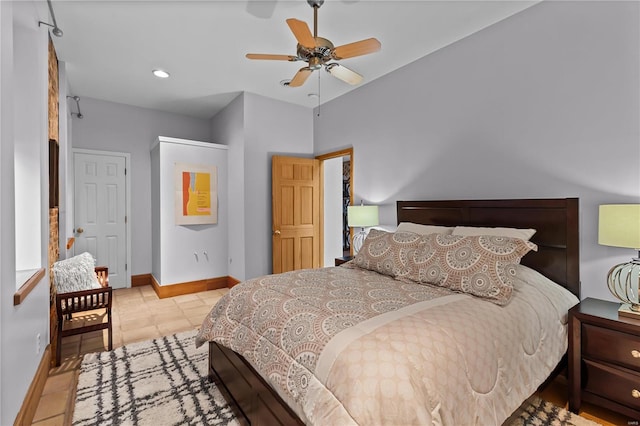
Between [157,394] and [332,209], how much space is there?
375 centimetres

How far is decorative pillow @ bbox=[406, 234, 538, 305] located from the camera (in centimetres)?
188

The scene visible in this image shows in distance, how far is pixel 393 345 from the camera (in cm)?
126

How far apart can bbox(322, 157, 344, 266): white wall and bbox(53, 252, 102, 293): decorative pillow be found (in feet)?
10.7

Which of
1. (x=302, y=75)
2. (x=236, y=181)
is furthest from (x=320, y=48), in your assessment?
(x=236, y=181)

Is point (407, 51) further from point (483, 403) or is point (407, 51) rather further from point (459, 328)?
point (483, 403)

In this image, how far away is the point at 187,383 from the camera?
228 cm

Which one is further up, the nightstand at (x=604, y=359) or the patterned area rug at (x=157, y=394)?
the nightstand at (x=604, y=359)

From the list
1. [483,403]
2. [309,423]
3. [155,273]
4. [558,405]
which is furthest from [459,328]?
[155,273]

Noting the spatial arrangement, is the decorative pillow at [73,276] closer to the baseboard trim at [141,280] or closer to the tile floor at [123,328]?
the tile floor at [123,328]

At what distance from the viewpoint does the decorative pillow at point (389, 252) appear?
240 cm

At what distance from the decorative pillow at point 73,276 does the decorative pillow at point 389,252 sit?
242 cm

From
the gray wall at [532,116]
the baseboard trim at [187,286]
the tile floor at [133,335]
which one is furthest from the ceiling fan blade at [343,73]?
the baseboard trim at [187,286]

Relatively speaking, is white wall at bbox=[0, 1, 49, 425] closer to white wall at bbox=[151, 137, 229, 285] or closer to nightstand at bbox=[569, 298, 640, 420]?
white wall at bbox=[151, 137, 229, 285]

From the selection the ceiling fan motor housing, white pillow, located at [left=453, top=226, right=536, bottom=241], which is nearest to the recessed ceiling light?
the ceiling fan motor housing
